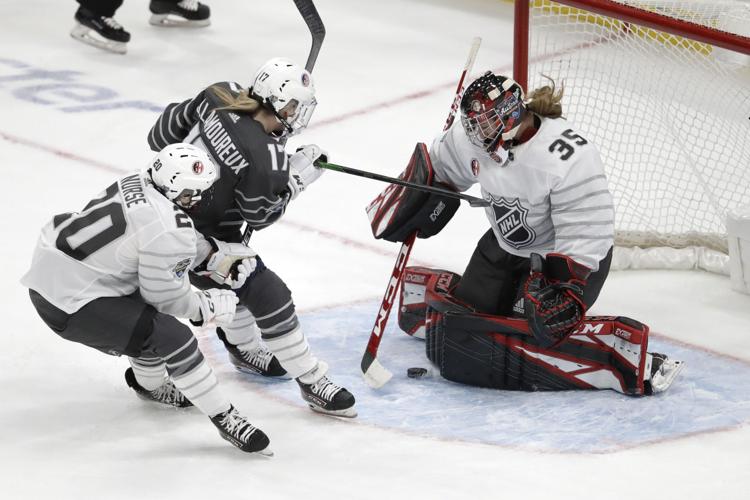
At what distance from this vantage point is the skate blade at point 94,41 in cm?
643

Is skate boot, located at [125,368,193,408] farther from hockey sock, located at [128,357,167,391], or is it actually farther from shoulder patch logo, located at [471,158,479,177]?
shoulder patch logo, located at [471,158,479,177]

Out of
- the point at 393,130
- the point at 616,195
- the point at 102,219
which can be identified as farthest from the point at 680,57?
the point at 102,219

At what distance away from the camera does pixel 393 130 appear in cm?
568

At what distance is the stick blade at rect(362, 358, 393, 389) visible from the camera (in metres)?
3.47

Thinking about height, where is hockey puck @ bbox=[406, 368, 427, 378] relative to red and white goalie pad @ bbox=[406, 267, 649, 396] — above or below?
below

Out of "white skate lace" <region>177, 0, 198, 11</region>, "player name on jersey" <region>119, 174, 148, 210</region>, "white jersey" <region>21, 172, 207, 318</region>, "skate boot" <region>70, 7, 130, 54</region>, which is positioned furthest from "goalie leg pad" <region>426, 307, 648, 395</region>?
"white skate lace" <region>177, 0, 198, 11</region>

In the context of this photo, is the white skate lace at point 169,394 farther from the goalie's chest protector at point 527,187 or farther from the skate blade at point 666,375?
the skate blade at point 666,375

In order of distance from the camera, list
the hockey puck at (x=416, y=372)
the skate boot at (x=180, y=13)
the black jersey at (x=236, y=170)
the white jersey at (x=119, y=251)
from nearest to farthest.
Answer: the white jersey at (x=119, y=251), the black jersey at (x=236, y=170), the hockey puck at (x=416, y=372), the skate boot at (x=180, y=13)

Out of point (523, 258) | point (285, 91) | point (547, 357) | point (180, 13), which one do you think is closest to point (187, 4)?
point (180, 13)

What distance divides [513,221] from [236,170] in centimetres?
79

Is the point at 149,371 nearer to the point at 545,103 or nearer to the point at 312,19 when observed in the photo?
the point at 545,103

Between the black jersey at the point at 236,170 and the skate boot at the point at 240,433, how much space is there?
489 millimetres

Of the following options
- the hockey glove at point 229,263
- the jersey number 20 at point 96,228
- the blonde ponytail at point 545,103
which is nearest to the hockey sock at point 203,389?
the hockey glove at point 229,263

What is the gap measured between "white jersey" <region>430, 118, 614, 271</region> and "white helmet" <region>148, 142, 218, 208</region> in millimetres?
858
